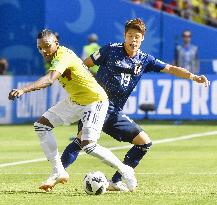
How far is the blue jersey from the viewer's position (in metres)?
13.4

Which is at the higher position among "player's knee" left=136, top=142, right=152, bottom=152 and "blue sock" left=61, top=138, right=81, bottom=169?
"player's knee" left=136, top=142, right=152, bottom=152

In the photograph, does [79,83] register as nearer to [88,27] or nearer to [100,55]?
[100,55]

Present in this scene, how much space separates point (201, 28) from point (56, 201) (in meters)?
22.9

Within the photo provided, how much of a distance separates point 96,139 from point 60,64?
3.47 feet

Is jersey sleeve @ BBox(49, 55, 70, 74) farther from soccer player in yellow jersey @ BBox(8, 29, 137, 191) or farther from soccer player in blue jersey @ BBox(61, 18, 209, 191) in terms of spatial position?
soccer player in blue jersey @ BBox(61, 18, 209, 191)

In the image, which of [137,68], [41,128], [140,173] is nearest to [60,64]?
[41,128]

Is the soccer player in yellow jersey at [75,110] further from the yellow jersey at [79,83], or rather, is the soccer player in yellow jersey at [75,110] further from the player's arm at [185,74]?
the player's arm at [185,74]

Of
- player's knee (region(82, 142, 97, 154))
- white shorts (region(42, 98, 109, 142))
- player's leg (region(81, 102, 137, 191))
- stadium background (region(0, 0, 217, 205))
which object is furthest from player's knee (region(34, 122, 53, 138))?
stadium background (region(0, 0, 217, 205))

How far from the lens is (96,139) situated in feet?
42.2

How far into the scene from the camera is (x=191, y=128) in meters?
26.1

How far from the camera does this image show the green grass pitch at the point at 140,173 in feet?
40.5

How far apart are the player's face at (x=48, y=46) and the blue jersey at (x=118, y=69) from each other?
2.49ft

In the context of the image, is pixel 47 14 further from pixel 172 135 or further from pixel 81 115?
pixel 81 115

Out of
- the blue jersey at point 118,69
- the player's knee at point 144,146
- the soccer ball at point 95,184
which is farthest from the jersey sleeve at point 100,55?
the soccer ball at point 95,184
